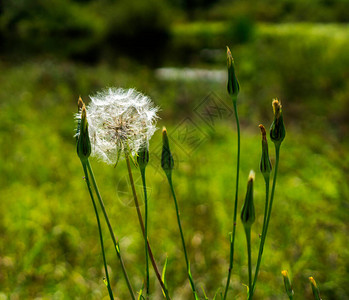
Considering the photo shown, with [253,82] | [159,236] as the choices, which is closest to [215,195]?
[159,236]

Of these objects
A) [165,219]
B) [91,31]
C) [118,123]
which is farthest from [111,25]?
[118,123]

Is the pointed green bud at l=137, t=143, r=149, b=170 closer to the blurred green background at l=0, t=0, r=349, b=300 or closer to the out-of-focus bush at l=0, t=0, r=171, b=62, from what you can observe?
the blurred green background at l=0, t=0, r=349, b=300

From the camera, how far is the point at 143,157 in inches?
15.1

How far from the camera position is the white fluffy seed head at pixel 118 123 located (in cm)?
42

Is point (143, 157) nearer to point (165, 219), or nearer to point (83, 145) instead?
point (83, 145)

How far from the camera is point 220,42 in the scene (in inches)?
288

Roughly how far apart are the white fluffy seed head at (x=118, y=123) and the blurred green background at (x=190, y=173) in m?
0.05

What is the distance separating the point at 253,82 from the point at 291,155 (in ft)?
8.57

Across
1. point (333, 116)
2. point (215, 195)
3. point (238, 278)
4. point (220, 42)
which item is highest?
point (220, 42)

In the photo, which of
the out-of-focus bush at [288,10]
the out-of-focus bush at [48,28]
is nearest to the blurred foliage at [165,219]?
the out-of-focus bush at [48,28]

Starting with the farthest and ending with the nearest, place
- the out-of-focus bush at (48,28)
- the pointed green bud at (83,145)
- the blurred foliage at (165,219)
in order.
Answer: the out-of-focus bush at (48,28), the blurred foliage at (165,219), the pointed green bud at (83,145)

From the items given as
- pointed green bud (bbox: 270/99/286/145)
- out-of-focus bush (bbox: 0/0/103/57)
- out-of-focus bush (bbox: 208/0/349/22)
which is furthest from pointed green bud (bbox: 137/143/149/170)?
out-of-focus bush (bbox: 208/0/349/22)

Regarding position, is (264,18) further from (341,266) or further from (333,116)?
(341,266)

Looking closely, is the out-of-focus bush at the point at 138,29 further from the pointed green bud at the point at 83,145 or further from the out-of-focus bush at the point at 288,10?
the pointed green bud at the point at 83,145
